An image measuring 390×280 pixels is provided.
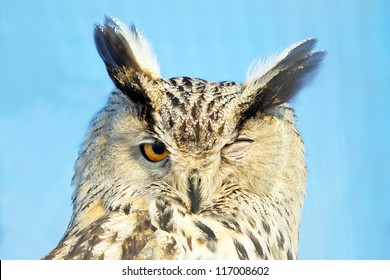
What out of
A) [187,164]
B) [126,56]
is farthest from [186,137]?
[126,56]

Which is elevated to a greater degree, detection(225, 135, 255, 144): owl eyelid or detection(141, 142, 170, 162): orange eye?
detection(225, 135, 255, 144): owl eyelid

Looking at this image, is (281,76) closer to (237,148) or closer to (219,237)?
(237,148)

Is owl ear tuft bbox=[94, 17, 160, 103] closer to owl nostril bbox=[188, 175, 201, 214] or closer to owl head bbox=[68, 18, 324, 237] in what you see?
owl head bbox=[68, 18, 324, 237]

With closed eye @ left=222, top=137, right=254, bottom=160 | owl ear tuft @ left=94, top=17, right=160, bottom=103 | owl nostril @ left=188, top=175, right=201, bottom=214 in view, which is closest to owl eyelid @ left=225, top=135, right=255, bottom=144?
closed eye @ left=222, top=137, right=254, bottom=160

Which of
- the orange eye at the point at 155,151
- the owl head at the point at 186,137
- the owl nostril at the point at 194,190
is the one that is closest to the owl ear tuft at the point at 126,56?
the owl head at the point at 186,137
